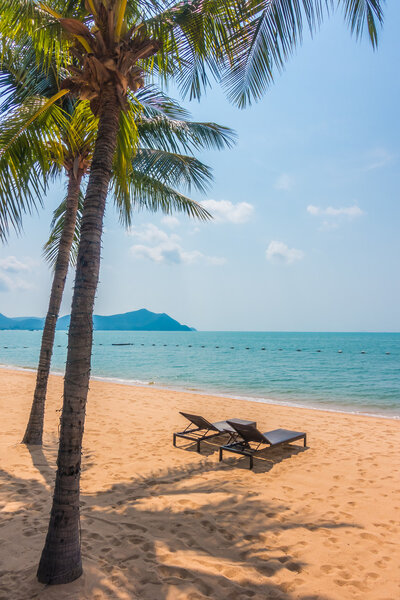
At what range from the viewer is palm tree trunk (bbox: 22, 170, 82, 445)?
6383mm

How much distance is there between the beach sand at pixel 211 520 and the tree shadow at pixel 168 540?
13mm

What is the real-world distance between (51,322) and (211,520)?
4.16 m

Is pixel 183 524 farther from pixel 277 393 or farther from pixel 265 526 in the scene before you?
pixel 277 393

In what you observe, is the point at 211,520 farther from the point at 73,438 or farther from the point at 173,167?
the point at 173,167

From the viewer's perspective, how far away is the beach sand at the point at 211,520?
9.52 ft

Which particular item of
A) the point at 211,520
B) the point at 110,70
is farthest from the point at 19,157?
the point at 211,520

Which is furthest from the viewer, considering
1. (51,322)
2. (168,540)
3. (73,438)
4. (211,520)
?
(51,322)

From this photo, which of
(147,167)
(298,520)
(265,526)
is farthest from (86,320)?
(147,167)

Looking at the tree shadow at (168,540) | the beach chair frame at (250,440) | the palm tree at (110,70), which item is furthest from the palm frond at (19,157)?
the beach chair frame at (250,440)

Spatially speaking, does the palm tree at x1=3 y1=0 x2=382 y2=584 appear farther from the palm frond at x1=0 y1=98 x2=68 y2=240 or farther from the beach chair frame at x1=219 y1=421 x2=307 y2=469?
the beach chair frame at x1=219 y1=421 x2=307 y2=469

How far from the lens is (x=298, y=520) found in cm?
407

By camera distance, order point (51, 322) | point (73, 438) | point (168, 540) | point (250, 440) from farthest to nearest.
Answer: point (51, 322), point (250, 440), point (168, 540), point (73, 438)

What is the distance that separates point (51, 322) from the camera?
21.4 ft

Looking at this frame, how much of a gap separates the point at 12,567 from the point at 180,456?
3.58 m
